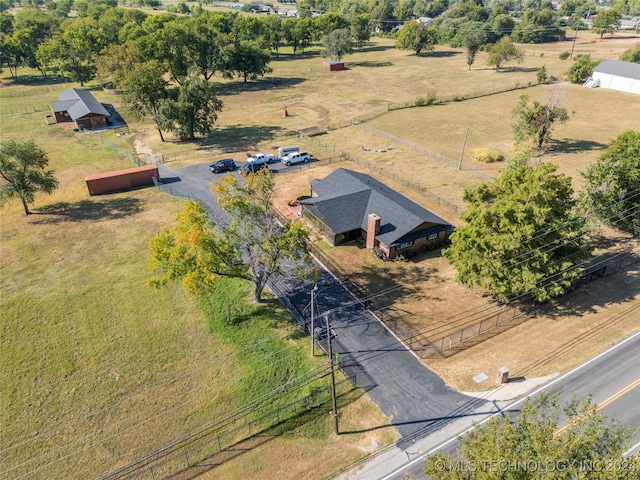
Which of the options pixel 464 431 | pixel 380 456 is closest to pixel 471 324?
pixel 464 431

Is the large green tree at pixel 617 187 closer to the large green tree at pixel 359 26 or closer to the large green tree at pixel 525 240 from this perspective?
the large green tree at pixel 525 240

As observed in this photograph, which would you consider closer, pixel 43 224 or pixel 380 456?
pixel 380 456

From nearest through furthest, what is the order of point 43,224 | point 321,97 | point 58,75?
point 43,224, point 321,97, point 58,75

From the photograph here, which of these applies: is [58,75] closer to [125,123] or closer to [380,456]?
[125,123]

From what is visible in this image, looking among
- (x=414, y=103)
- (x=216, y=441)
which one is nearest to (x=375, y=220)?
(x=216, y=441)

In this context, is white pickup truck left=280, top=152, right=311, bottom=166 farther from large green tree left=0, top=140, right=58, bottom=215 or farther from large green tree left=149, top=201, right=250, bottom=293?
large green tree left=149, top=201, right=250, bottom=293

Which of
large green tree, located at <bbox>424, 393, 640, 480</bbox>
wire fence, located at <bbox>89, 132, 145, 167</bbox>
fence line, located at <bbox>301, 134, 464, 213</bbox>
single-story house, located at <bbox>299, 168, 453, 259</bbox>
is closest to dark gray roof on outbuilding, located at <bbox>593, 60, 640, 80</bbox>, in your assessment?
fence line, located at <bbox>301, 134, 464, 213</bbox>
